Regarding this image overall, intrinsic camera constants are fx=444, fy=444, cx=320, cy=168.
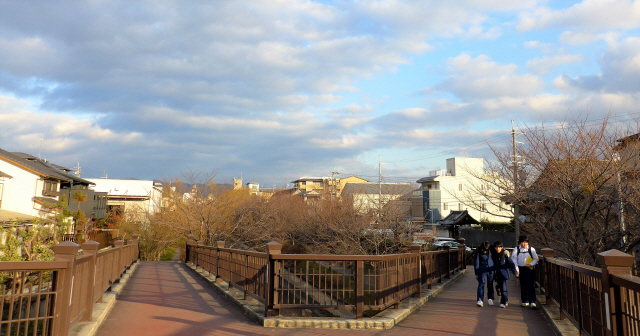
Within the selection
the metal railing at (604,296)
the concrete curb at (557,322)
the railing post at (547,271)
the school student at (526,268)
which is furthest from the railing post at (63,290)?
the railing post at (547,271)

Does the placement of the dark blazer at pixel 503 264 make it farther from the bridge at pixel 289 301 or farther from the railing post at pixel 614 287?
the railing post at pixel 614 287

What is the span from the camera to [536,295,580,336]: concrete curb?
6758 millimetres

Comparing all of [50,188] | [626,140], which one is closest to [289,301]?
[626,140]

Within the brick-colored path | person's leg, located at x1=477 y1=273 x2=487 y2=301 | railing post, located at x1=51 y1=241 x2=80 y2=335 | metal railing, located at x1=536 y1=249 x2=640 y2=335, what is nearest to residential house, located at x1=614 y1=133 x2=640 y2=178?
the brick-colored path

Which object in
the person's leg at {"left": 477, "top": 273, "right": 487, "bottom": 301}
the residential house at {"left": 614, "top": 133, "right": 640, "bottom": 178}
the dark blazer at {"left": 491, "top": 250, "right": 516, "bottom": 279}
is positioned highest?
the residential house at {"left": 614, "top": 133, "right": 640, "bottom": 178}

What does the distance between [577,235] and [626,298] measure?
8.86 meters

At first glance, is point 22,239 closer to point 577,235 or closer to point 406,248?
point 406,248

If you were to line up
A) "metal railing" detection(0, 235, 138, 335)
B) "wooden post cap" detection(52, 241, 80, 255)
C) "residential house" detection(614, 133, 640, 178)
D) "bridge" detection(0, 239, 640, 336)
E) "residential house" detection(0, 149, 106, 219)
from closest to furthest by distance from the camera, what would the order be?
"metal railing" detection(0, 235, 138, 335), "bridge" detection(0, 239, 640, 336), "wooden post cap" detection(52, 241, 80, 255), "residential house" detection(614, 133, 640, 178), "residential house" detection(0, 149, 106, 219)

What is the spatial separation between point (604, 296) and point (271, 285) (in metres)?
4.85

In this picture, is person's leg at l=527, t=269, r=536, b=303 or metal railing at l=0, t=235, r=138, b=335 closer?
metal railing at l=0, t=235, r=138, b=335

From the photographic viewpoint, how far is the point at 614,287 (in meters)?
4.58

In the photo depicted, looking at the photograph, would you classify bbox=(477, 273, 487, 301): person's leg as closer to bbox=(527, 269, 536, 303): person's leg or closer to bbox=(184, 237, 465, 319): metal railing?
bbox=(527, 269, 536, 303): person's leg

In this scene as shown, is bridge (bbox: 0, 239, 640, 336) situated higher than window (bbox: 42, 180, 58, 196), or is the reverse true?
window (bbox: 42, 180, 58, 196)

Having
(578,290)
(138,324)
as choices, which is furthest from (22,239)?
(578,290)
